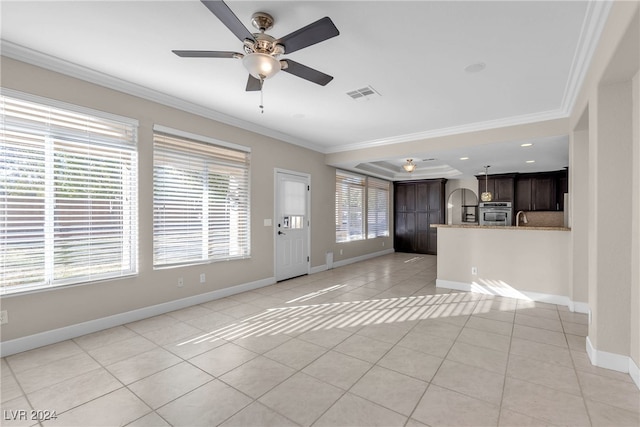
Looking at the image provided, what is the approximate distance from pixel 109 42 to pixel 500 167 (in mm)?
7869

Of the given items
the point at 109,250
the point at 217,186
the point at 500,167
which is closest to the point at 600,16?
the point at 217,186

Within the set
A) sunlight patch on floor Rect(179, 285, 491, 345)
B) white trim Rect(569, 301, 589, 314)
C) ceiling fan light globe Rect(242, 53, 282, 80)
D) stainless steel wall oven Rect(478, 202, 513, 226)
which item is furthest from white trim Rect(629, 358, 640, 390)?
stainless steel wall oven Rect(478, 202, 513, 226)

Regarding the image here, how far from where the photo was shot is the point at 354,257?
7770 mm

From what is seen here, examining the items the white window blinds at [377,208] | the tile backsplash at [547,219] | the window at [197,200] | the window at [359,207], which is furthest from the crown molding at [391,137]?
the white window blinds at [377,208]

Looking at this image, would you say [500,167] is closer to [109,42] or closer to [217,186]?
A: [217,186]

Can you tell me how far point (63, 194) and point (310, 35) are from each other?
9.83 ft

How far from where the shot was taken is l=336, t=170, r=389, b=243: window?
7.36 metres

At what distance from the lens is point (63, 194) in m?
2.99

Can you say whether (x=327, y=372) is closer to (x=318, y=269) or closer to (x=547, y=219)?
(x=318, y=269)

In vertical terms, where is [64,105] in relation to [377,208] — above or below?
above

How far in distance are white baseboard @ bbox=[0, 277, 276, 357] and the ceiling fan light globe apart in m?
3.19

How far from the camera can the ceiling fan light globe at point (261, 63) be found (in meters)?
2.09

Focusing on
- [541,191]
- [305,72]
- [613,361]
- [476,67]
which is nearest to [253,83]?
[305,72]

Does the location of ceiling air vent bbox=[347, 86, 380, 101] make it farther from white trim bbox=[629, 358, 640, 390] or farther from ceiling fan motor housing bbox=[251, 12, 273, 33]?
white trim bbox=[629, 358, 640, 390]
